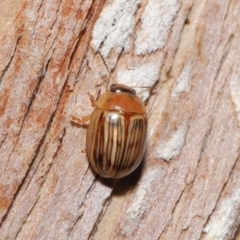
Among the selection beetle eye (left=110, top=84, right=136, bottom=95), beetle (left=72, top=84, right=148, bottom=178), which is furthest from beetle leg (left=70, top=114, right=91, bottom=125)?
beetle eye (left=110, top=84, right=136, bottom=95)

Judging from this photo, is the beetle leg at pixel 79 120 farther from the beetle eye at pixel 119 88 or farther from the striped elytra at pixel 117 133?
the beetle eye at pixel 119 88

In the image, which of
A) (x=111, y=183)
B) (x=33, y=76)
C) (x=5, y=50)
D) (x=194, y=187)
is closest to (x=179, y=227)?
(x=194, y=187)

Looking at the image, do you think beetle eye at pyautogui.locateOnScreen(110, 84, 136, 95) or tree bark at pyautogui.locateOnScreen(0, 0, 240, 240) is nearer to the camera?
tree bark at pyautogui.locateOnScreen(0, 0, 240, 240)

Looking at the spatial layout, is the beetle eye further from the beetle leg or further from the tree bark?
the beetle leg

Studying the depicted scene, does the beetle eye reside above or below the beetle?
above

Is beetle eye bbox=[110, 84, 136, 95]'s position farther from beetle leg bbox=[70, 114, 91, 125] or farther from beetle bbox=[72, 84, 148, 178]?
beetle leg bbox=[70, 114, 91, 125]

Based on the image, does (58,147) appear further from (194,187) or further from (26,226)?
(194,187)

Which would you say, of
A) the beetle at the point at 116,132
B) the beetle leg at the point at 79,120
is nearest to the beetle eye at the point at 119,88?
the beetle at the point at 116,132
